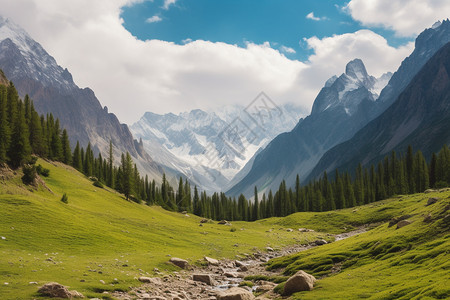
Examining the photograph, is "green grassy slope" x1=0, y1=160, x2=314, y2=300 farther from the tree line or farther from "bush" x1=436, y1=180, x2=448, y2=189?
"bush" x1=436, y1=180, x2=448, y2=189

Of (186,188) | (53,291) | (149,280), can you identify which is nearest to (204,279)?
(149,280)

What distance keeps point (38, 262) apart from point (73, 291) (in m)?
9.02

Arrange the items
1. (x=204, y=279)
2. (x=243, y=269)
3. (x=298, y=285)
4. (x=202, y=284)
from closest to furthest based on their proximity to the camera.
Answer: (x=298, y=285)
(x=202, y=284)
(x=204, y=279)
(x=243, y=269)

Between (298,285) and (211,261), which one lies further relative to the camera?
(211,261)

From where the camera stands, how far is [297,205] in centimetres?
19188

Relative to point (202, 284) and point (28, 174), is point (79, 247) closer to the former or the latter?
point (202, 284)

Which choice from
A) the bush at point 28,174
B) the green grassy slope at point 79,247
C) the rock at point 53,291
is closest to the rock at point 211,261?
the green grassy slope at point 79,247

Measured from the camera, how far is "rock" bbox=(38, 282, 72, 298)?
25.7 metres

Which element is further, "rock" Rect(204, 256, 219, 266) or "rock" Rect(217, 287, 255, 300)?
"rock" Rect(204, 256, 219, 266)

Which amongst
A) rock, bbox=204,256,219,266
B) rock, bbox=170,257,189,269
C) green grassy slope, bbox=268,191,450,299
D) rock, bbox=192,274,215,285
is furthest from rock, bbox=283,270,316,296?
rock, bbox=204,256,219,266

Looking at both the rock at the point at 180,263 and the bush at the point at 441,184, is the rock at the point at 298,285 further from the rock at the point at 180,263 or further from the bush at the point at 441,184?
the bush at the point at 441,184

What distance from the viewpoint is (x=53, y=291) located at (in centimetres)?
2589

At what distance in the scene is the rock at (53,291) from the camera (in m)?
25.7

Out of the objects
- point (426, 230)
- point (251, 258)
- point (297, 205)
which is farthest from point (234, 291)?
point (297, 205)
